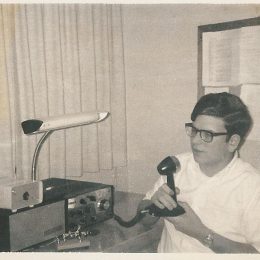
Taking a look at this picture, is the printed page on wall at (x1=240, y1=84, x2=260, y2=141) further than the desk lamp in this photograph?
Yes

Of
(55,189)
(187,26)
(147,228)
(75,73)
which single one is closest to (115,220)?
(147,228)

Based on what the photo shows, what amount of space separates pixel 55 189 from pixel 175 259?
443mm

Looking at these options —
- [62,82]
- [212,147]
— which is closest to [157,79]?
[62,82]

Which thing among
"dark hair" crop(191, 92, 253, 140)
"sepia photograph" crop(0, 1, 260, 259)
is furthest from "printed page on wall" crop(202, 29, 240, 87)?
"dark hair" crop(191, 92, 253, 140)

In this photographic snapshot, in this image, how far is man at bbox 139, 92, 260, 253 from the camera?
120 cm

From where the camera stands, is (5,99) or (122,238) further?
(5,99)

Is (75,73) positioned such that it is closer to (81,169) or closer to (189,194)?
(81,169)

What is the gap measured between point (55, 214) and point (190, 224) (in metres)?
0.40

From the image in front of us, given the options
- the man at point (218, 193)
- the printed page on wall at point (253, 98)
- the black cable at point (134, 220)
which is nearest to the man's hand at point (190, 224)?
the man at point (218, 193)

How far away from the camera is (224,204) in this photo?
127 cm

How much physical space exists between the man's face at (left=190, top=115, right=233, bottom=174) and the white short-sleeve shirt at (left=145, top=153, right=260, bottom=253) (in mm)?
28

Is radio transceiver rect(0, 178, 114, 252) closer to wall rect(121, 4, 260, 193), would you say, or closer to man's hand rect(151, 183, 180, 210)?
man's hand rect(151, 183, 180, 210)

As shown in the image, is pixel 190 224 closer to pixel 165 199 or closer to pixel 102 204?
pixel 165 199

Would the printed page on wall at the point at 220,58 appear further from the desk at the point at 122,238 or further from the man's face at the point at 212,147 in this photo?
the desk at the point at 122,238
